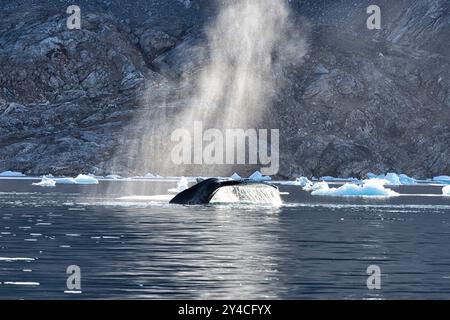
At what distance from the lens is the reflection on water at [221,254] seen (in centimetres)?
3297

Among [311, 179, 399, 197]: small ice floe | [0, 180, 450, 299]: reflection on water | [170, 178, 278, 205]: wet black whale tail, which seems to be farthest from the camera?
[311, 179, 399, 197]: small ice floe

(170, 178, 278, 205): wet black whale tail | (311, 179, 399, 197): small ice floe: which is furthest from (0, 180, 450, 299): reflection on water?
(311, 179, 399, 197): small ice floe

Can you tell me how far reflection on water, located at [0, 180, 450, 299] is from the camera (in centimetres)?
3297

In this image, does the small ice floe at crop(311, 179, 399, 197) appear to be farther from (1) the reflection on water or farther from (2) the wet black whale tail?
(1) the reflection on water

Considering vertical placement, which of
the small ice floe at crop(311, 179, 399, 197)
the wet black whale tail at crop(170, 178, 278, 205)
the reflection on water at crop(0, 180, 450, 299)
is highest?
the small ice floe at crop(311, 179, 399, 197)

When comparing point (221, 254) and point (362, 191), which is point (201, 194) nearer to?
point (362, 191)

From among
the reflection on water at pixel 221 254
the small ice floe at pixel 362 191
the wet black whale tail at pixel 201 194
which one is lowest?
the reflection on water at pixel 221 254

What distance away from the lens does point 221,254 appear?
4512 centimetres

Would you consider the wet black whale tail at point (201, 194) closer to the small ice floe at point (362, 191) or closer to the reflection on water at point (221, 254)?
the reflection on water at point (221, 254)

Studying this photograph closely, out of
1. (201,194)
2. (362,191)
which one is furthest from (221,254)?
(362,191)

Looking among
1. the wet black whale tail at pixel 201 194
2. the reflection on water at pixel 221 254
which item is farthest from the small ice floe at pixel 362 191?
the reflection on water at pixel 221 254

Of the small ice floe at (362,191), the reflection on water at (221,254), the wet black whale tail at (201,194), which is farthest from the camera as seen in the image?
the small ice floe at (362,191)
